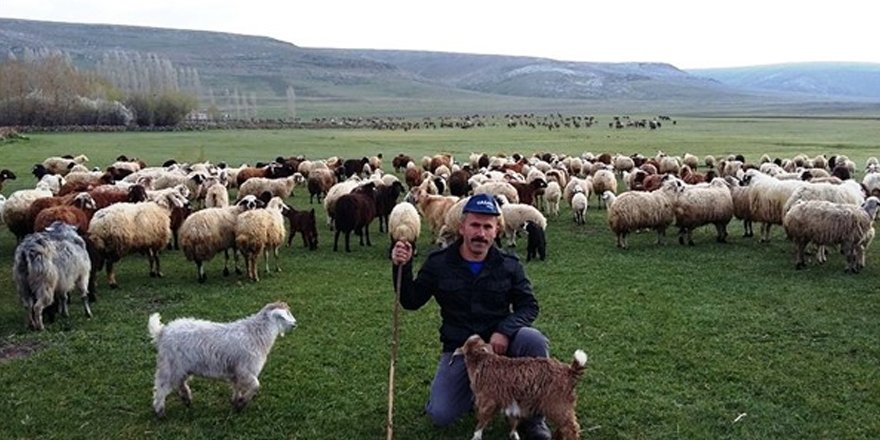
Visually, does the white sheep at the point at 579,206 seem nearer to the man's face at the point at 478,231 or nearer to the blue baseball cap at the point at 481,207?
the man's face at the point at 478,231

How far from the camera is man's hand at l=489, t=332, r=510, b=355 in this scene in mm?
6184

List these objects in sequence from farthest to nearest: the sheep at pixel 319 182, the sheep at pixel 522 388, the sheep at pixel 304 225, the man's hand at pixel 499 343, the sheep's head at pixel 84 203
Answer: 1. the sheep at pixel 319 182
2. the sheep at pixel 304 225
3. the sheep's head at pixel 84 203
4. the man's hand at pixel 499 343
5. the sheep at pixel 522 388

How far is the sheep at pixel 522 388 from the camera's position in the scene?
5645 millimetres

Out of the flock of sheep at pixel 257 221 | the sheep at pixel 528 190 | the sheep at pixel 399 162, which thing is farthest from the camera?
the sheep at pixel 399 162

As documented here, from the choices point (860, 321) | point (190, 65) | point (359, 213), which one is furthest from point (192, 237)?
point (190, 65)

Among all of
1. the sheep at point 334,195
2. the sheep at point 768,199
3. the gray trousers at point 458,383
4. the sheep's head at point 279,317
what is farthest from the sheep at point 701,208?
the sheep's head at point 279,317

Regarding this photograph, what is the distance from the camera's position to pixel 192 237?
11898mm

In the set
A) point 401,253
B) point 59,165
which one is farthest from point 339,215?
point 59,165

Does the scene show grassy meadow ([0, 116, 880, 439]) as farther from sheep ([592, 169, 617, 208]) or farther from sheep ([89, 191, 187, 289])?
sheep ([592, 169, 617, 208])

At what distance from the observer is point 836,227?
12.0 m

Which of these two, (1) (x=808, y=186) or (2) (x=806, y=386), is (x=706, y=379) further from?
(1) (x=808, y=186)

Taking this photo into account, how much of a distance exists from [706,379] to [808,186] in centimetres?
896

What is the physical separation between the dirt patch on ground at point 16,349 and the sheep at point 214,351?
9.52 feet

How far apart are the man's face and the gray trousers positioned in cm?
84
